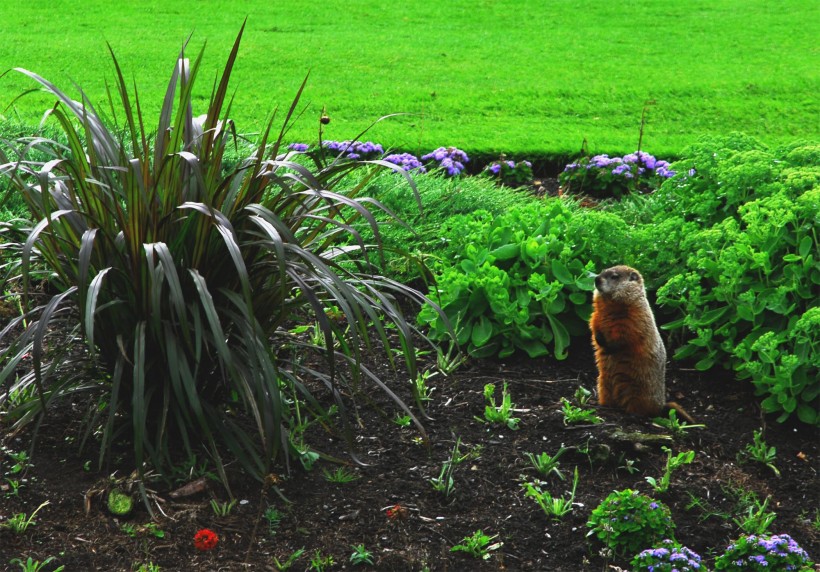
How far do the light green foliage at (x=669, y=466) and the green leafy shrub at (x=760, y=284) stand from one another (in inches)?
22.6

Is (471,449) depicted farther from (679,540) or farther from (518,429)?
(679,540)

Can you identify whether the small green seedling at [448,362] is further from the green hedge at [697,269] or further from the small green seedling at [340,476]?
the small green seedling at [340,476]

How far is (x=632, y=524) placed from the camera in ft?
10.9

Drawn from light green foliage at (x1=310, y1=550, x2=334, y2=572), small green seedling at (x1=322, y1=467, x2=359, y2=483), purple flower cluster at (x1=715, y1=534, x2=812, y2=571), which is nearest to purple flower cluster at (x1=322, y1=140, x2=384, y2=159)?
small green seedling at (x1=322, y1=467, x2=359, y2=483)

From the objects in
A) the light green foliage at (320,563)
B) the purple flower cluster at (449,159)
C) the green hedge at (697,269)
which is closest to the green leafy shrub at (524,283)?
the green hedge at (697,269)

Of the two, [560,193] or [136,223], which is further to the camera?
[560,193]

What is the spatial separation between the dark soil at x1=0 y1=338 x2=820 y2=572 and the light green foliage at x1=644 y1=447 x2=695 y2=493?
4cm

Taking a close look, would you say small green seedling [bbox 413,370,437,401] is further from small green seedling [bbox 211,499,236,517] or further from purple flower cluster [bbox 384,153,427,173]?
purple flower cluster [bbox 384,153,427,173]

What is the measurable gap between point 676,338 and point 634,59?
8563 millimetres

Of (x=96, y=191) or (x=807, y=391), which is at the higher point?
(x=96, y=191)

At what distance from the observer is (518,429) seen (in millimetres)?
4125

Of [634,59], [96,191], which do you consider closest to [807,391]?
[96,191]

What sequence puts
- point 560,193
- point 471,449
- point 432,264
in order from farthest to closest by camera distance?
point 560,193 → point 432,264 → point 471,449

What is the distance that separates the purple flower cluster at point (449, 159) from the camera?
747 centimetres
